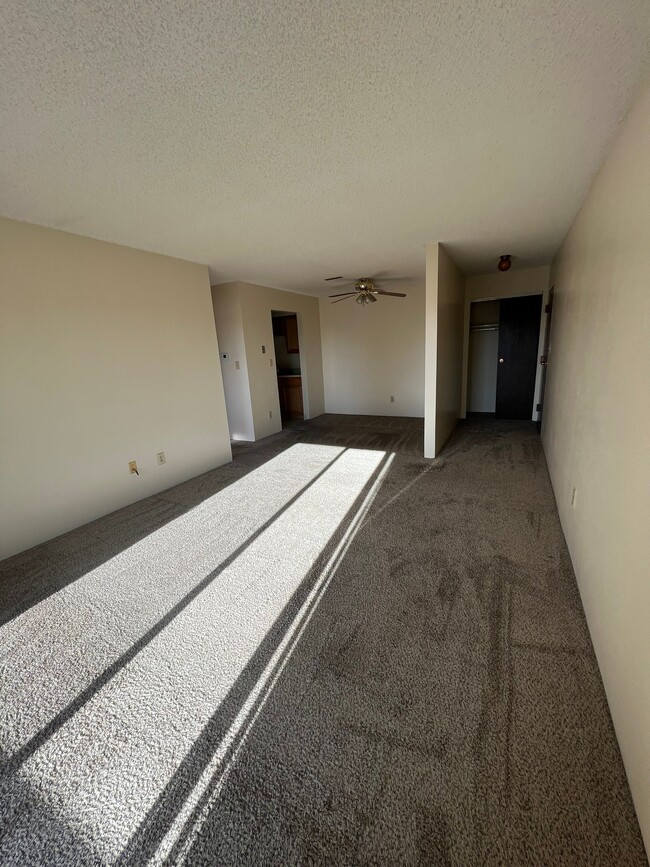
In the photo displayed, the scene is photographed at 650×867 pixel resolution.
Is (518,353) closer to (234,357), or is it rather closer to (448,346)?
(448,346)

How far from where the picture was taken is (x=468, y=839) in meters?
0.98

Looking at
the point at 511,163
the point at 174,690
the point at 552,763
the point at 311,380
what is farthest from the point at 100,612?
the point at 311,380

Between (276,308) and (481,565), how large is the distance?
4880 mm

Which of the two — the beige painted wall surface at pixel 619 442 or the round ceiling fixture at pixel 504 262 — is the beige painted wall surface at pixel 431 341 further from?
the beige painted wall surface at pixel 619 442

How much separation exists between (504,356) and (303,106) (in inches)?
196

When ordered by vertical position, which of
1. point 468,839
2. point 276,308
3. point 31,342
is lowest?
point 468,839

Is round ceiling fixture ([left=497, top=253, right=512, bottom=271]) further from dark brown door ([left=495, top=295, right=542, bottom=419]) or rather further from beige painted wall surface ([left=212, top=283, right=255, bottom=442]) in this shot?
beige painted wall surface ([left=212, top=283, right=255, bottom=442])

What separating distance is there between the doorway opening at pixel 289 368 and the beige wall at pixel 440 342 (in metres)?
2.87

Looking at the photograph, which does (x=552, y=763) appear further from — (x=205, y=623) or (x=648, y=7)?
(x=648, y=7)

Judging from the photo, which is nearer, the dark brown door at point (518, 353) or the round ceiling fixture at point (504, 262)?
the round ceiling fixture at point (504, 262)

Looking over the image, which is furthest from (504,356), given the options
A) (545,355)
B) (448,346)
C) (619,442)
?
(619,442)

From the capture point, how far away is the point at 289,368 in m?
7.00

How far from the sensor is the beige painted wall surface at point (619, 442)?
3.57 feet

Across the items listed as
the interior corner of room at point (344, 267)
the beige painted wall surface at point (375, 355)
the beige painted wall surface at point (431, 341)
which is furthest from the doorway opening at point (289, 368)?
the beige painted wall surface at point (431, 341)
